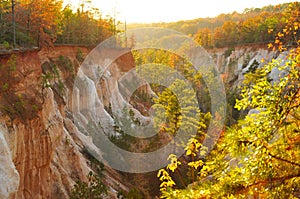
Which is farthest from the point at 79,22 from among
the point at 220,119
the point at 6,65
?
the point at 6,65

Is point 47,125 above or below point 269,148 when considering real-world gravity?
below

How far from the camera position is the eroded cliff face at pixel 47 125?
30.7 feet

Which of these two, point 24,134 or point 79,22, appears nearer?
point 24,134

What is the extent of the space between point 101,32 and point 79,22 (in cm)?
312

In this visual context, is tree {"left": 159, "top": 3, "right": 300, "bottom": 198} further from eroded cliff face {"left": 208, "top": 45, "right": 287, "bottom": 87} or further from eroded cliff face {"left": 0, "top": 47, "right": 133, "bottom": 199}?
eroded cliff face {"left": 208, "top": 45, "right": 287, "bottom": 87}

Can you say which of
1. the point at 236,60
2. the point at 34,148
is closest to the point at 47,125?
the point at 34,148

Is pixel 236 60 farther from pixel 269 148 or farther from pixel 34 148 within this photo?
pixel 269 148

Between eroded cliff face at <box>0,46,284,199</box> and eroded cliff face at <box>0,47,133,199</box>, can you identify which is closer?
eroded cliff face at <box>0,47,133,199</box>

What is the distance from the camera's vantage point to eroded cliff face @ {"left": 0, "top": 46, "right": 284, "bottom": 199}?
9.37 meters

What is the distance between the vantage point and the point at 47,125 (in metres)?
11.8

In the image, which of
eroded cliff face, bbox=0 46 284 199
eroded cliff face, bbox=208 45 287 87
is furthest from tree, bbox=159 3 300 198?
eroded cliff face, bbox=208 45 287 87

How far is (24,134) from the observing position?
32.4ft

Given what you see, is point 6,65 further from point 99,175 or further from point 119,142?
point 119,142

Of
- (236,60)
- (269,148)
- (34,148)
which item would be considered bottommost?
(34,148)
